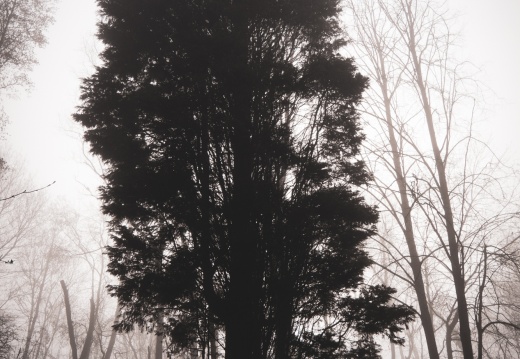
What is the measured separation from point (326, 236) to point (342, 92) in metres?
2.09

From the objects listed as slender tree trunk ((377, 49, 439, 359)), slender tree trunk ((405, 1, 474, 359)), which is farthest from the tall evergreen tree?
slender tree trunk ((377, 49, 439, 359))

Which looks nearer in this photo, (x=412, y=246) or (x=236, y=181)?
(x=236, y=181)

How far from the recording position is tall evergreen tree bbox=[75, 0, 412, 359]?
3.90 meters

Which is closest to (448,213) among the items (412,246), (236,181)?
(412,246)

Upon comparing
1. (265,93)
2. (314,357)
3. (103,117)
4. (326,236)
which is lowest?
(314,357)

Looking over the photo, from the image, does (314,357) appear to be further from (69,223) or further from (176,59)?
(69,223)

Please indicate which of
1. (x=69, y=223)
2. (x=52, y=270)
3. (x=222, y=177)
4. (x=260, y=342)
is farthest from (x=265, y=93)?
(x=52, y=270)

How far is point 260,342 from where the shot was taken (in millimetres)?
3791

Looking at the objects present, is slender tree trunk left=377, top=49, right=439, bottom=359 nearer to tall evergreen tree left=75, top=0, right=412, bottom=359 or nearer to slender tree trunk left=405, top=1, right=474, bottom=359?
slender tree trunk left=405, top=1, right=474, bottom=359

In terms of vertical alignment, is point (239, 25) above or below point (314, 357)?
above

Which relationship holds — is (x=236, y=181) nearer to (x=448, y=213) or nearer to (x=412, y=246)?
(x=448, y=213)

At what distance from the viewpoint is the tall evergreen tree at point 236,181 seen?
3.90m

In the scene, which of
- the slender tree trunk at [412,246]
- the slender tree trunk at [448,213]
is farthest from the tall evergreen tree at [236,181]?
the slender tree trunk at [412,246]

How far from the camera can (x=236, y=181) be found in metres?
4.38
